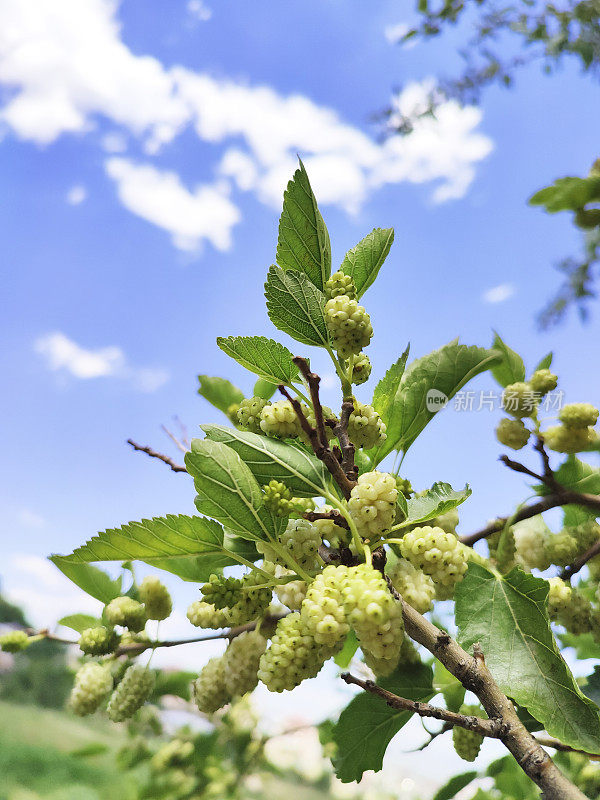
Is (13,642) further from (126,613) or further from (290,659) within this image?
(290,659)

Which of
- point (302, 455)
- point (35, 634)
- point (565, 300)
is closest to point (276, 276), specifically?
point (302, 455)

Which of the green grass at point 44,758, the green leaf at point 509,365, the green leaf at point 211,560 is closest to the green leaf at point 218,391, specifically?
the green leaf at point 211,560

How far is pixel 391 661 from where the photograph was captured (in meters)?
0.52

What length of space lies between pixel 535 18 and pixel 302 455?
6.02 feet

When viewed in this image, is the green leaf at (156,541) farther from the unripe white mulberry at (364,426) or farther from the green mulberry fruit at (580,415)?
the green mulberry fruit at (580,415)

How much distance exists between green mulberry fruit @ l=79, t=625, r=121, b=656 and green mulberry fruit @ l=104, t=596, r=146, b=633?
0.01 meters

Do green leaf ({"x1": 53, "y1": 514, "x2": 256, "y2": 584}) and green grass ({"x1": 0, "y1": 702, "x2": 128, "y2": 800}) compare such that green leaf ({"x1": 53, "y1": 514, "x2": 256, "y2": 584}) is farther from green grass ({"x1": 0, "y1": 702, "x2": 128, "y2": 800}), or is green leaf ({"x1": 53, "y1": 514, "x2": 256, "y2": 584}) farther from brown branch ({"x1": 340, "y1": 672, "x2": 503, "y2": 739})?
green grass ({"x1": 0, "y1": 702, "x2": 128, "y2": 800})

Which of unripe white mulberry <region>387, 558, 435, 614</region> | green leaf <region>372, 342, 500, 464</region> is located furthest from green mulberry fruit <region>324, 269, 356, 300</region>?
unripe white mulberry <region>387, 558, 435, 614</region>

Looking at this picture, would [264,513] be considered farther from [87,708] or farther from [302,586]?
[87,708]

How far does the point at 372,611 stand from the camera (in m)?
0.34

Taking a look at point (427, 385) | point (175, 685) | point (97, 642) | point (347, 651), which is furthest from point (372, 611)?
point (175, 685)

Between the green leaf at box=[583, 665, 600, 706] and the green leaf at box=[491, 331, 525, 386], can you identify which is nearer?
the green leaf at box=[583, 665, 600, 706]

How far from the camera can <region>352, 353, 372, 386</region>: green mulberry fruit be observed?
49cm

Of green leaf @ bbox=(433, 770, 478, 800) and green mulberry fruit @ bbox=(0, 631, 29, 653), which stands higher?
green mulberry fruit @ bbox=(0, 631, 29, 653)
